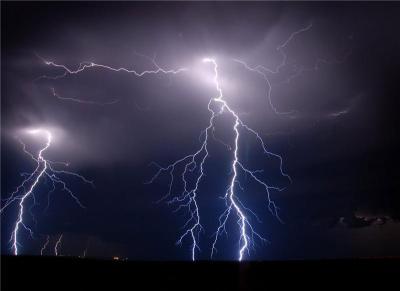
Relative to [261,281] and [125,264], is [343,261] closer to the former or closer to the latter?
[261,281]

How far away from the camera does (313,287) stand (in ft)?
8.45

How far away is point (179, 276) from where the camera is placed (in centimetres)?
263

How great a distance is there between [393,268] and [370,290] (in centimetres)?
22

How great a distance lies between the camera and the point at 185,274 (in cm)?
264

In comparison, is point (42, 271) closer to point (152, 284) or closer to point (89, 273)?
point (89, 273)

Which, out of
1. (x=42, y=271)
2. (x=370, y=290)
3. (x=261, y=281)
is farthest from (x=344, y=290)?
(x=42, y=271)

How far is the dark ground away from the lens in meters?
2.59

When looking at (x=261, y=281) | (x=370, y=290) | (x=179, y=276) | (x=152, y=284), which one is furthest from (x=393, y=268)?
(x=152, y=284)

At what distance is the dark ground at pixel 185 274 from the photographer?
102 inches

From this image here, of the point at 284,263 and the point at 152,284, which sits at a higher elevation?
the point at 284,263

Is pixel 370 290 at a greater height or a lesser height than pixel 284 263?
lesser

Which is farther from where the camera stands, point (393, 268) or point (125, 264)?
A: point (125, 264)

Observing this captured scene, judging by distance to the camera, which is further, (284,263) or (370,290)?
(284,263)

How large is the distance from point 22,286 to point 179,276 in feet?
3.47
